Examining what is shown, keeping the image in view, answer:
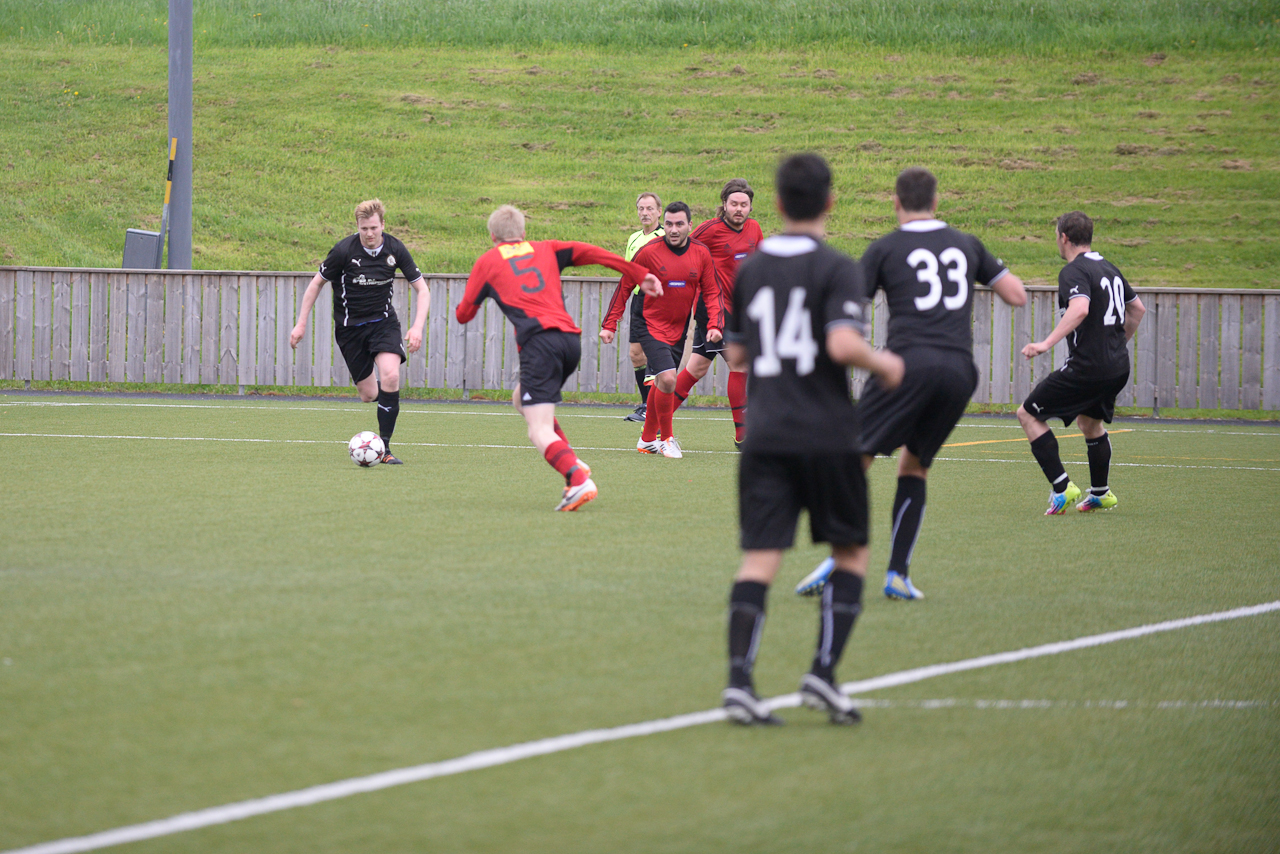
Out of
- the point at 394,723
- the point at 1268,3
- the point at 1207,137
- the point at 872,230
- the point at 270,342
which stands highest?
the point at 1268,3

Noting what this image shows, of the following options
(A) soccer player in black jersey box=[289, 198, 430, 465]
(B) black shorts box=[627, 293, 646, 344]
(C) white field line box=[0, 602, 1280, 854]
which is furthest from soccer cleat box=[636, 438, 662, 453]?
(C) white field line box=[0, 602, 1280, 854]

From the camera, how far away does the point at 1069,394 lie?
9336mm

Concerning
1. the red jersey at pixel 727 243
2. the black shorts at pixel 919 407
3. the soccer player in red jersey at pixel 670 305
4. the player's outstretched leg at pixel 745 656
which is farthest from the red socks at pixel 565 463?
the player's outstretched leg at pixel 745 656

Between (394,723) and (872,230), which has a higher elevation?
(872,230)

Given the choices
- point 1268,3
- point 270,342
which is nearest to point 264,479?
point 270,342

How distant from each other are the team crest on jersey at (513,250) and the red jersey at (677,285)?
3471mm

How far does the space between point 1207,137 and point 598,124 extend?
13229 mm

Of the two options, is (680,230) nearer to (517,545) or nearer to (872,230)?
(517,545)

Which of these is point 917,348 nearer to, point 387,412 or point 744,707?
point 744,707

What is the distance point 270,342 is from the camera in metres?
20.9

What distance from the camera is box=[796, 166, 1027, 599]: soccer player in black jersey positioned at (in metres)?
→ 6.39

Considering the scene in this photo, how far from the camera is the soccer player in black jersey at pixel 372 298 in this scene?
1197cm

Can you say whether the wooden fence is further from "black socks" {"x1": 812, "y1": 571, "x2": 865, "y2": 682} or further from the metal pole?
"black socks" {"x1": 812, "y1": 571, "x2": 865, "y2": 682}

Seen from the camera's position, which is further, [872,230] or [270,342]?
[872,230]
